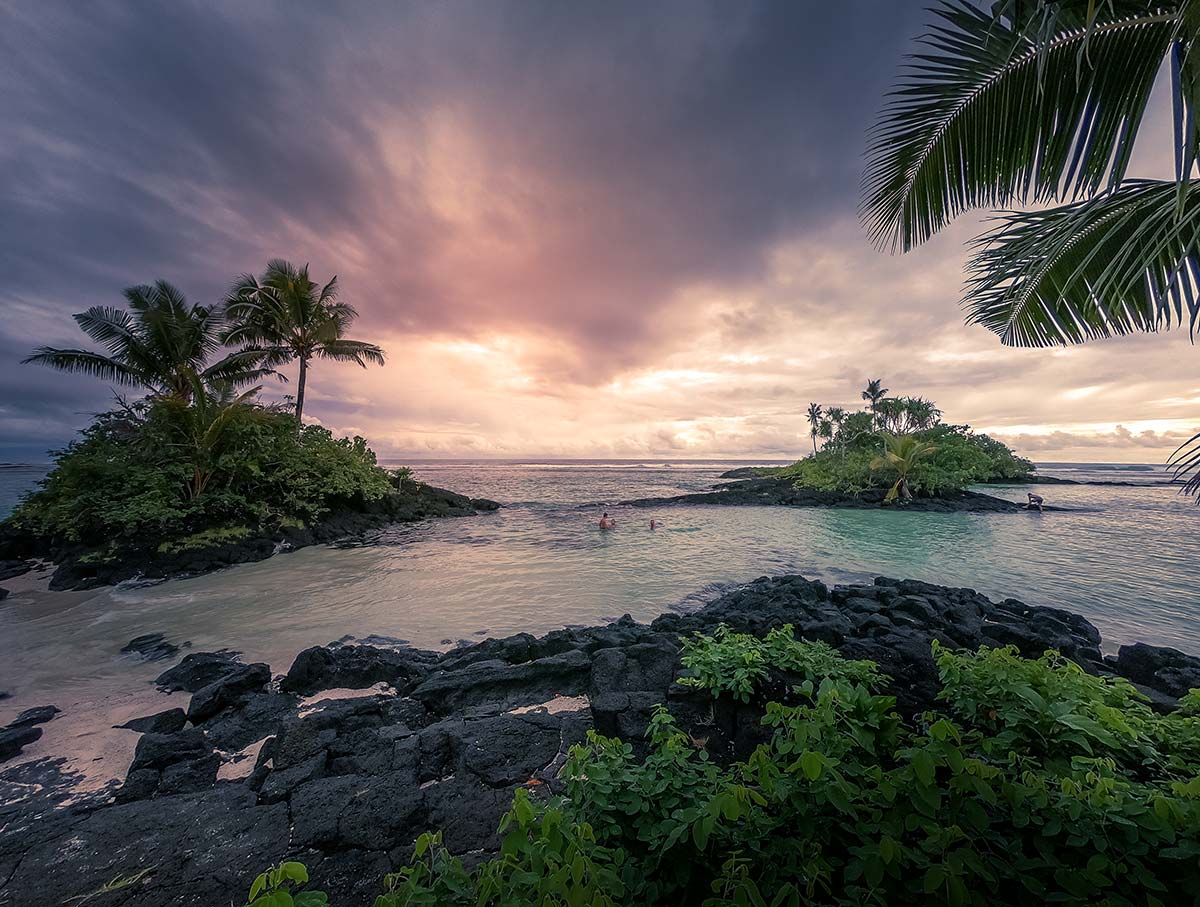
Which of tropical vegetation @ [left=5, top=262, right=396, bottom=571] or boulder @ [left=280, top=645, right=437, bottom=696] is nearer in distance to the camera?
boulder @ [left=280, top=645, right=437, bottom=696]

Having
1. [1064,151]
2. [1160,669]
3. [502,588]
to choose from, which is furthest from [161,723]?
[1160,669]

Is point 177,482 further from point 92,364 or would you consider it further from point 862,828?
point 862,828

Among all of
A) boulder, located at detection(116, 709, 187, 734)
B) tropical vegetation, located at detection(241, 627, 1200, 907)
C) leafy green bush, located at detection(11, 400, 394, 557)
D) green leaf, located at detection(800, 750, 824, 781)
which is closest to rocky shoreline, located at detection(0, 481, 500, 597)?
leafy green bush, located at detection(11, 400, 394, 557)

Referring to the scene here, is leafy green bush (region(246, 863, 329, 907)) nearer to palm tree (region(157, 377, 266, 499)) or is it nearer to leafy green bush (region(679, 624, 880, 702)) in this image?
leafy green bush (region(679, 624, 880, 702))

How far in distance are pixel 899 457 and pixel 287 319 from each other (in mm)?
33946

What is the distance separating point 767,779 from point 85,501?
17514 millimetres

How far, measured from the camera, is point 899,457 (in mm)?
27031

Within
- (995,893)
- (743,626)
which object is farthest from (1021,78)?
(743,626)

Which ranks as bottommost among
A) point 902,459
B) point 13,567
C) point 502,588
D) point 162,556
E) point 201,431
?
point 502,588

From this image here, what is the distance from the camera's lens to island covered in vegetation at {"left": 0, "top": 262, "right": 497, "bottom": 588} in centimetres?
1177

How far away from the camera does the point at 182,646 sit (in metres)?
6.71

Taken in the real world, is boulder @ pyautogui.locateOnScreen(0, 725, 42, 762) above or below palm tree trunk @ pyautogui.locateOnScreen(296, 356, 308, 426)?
below

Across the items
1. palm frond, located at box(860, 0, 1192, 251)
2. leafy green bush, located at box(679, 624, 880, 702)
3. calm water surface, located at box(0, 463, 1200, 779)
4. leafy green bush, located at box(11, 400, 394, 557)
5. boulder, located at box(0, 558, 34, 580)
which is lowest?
calm water surface, located at box(0, 463, 1200, 779)

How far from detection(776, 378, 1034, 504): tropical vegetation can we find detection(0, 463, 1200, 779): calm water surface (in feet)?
29.4
